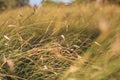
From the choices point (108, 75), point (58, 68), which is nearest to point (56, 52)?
point (58, 68)

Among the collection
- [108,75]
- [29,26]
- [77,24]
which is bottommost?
A: [108,75]

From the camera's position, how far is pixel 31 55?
3.23 m

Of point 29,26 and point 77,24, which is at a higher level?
point 77,24

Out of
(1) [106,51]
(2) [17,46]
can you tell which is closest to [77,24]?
(2) [17,46]

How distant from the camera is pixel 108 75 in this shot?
8.18 ft

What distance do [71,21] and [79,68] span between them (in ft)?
6.91

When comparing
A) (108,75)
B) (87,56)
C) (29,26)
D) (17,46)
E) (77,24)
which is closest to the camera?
(108,75)

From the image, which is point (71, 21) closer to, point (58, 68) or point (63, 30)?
point (63, 30)

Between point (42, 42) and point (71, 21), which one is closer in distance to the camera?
point (42, 42)

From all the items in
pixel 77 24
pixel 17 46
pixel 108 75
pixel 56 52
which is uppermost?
pixel 77 24

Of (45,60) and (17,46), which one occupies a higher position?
(17,46)

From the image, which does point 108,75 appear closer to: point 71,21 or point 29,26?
point 29,26

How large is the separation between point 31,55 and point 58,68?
27 centimetres

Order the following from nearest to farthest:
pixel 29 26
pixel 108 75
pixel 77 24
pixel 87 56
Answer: pixel 108 75 → pixel 87 56 → pixel 29 26 → pixel 77 24
